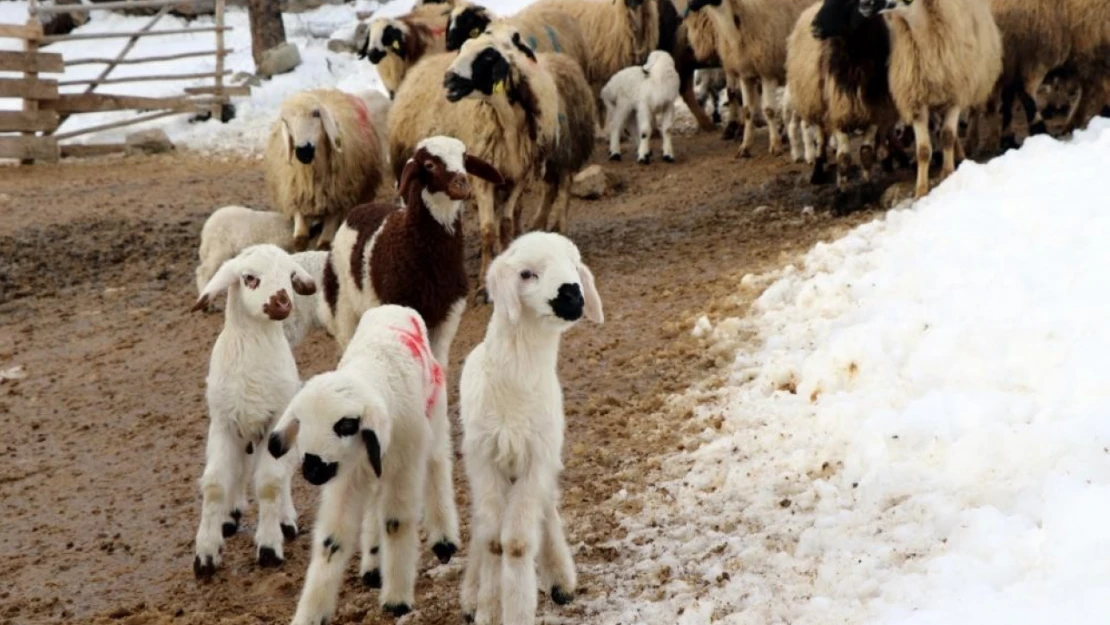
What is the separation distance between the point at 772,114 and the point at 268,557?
32.8 feet

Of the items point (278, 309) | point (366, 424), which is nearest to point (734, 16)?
point (278, 309)

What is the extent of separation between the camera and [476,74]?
405 inches

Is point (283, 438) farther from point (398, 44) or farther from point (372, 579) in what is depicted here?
point (398, 44)

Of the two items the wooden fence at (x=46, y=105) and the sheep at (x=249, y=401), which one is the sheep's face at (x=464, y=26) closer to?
the wooden fence at (x=46, y=105)

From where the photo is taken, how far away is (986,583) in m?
4.24

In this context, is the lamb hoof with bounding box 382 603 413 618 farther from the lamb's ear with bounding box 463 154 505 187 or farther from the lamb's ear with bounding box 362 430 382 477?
the lamb's ear with bounding box 463 154 505 187

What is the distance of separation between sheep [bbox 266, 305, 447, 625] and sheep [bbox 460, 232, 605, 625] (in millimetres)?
273

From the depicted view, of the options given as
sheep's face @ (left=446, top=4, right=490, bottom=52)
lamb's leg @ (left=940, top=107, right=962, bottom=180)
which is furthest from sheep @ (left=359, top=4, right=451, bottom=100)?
lamb's leg @ (left=940, top=107, right=962, bottom=180)

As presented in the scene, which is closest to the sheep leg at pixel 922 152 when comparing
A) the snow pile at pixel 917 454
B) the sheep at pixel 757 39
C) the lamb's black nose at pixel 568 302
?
the snow pile at pixel 917 454

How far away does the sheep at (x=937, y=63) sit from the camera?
1030 cm

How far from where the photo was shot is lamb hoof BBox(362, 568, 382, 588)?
563 centimetres

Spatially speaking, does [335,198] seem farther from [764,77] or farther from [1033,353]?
[1033,353]

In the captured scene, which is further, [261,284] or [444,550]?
[261,284]

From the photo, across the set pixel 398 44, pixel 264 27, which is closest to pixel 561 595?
pixel 398 44
